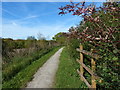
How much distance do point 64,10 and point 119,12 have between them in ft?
2.54

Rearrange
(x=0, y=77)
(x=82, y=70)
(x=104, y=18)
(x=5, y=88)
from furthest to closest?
1. (x=0, y=77)
2. (x=82, y=70)
3. (x=5, y=88)
4. (x=104, y=18)

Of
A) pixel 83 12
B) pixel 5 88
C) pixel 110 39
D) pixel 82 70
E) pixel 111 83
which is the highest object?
pixel 83 12

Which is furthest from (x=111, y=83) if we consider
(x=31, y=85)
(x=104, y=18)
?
(x=31, y=85)

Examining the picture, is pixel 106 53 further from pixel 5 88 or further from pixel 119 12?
pixel 5 88

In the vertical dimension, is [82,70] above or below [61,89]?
above

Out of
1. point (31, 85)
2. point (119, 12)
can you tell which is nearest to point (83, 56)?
point (31, 85)

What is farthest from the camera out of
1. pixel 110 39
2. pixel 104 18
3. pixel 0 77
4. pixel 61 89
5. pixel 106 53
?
pixel 0 77

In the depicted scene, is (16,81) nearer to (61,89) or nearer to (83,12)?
(61,89)

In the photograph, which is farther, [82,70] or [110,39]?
[82,70]

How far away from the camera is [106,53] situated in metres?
2.13

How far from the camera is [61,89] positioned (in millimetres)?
4215

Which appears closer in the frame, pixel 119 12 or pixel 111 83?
pixel 119 12

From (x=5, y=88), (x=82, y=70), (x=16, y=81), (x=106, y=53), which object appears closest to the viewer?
(x=106, y=53)

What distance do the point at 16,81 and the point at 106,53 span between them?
4438 mm
